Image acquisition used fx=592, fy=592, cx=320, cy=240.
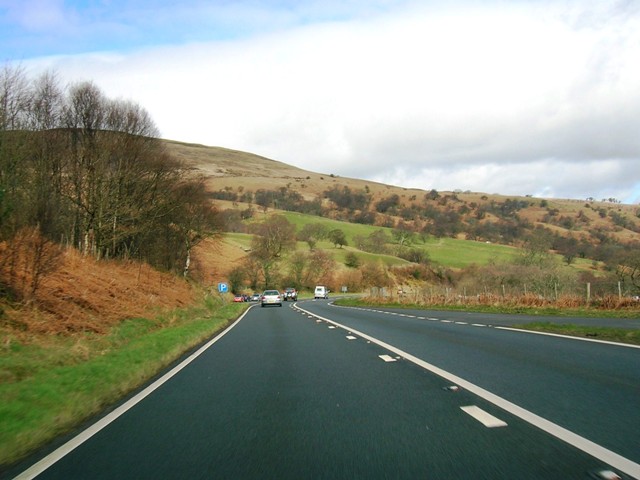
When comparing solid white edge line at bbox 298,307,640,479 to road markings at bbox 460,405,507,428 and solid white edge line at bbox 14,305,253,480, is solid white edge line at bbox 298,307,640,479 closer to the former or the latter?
road markings at bbox 460,405,507,428

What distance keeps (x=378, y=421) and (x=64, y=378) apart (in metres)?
5.57

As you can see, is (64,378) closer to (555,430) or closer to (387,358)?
(387,358)

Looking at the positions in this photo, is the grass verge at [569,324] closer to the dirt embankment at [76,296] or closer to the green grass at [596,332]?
the green grass at [596,332]

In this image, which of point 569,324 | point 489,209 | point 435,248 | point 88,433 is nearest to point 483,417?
point 88,433

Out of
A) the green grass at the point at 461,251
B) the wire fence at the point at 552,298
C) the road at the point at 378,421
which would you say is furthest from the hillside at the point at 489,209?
the road at the point at 378,421

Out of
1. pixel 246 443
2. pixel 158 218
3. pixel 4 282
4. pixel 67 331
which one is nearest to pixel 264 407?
pixel 246 443

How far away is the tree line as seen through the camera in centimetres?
1964

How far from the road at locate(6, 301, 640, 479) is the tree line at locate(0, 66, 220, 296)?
11668 millimetres

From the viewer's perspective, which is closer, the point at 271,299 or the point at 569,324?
the point at 569,324

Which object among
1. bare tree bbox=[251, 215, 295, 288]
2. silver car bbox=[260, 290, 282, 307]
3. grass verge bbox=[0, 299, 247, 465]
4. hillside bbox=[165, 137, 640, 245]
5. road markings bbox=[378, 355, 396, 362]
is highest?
hillside bbox=[165, 137, 640, 245]

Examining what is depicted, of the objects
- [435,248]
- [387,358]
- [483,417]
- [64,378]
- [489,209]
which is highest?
[489,209]

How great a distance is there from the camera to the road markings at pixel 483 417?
612cm

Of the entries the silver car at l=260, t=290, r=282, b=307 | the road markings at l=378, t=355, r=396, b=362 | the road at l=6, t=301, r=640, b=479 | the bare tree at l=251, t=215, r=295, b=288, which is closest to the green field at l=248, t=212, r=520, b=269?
the bare tree at l=251, t=215, r=295, b=288

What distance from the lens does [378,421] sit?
21.1 ft
